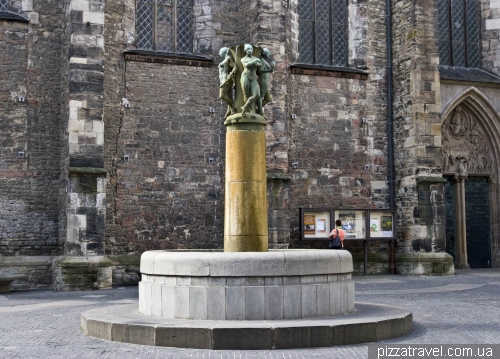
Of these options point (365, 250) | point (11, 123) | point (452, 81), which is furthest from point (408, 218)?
point (11, 123)

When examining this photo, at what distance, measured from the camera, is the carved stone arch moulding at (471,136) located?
23062 mm

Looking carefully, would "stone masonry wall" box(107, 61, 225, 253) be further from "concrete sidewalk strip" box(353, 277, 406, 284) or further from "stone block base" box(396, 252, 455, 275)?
"stone block base" box(396, 252, 455, 275)

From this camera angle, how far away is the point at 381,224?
822 inches

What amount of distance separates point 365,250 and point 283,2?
7187 millimetres

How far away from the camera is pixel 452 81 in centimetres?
2270

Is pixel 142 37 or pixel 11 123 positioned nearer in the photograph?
pixel 11 123

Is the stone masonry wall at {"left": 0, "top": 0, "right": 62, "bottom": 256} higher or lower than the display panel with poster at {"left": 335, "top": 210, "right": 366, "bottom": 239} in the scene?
higher

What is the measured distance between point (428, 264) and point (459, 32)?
325 inches

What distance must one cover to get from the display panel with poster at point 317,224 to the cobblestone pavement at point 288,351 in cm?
185

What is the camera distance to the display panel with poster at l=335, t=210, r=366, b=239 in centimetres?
2048

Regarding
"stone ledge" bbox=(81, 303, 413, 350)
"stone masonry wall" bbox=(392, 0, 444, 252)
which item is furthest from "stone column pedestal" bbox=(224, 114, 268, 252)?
"stone masonry wall" bbox=(392, 0, 444, 252)

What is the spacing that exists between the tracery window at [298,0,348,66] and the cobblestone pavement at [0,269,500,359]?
6916 mm

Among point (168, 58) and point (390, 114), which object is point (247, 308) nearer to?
point (168, 58)

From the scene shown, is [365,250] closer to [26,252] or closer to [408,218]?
[408,218]
